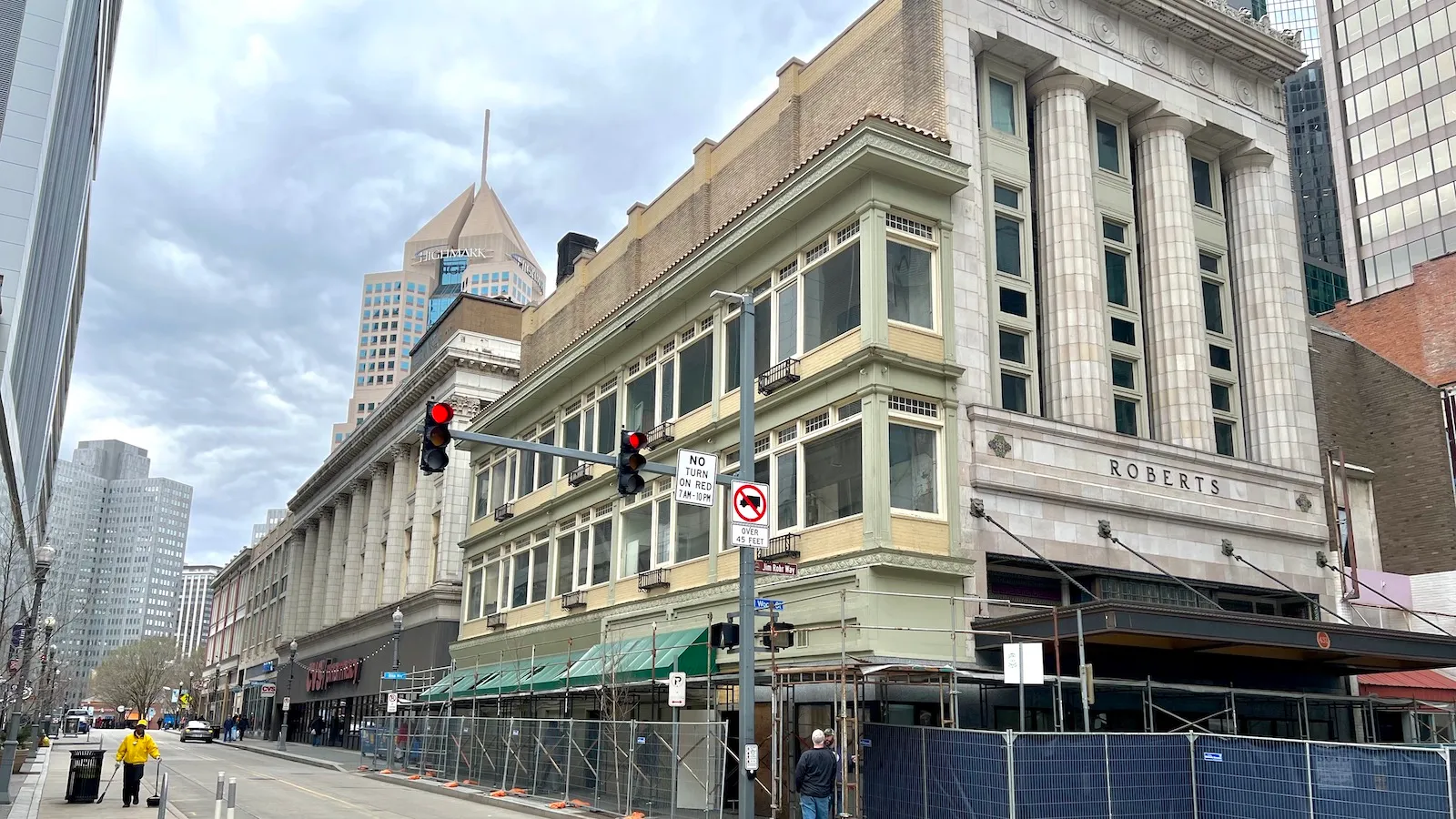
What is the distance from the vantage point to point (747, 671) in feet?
56.0

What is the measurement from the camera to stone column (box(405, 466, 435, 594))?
59469 mm

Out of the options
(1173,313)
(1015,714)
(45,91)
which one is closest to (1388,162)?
(1173,313)

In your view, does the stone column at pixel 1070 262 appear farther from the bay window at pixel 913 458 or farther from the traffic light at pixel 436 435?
the traffic light at pixel 436 435

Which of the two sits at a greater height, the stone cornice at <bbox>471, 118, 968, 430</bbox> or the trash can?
the stone cornice at <bbox>471, 118, 968, 430</bbox>

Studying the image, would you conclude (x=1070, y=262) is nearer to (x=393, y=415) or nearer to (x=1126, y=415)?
(x=1126, y=415)

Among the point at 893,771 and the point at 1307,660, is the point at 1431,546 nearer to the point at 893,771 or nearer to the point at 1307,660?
the point at 1307,660

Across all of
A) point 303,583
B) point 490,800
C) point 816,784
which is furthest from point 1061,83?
point 303,583

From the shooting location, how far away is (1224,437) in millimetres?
30375

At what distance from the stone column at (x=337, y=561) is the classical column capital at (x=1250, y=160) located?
5929 cm

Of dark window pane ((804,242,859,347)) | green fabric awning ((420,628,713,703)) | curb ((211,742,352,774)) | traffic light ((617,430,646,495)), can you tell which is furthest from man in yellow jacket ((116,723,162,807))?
curb ((211,742,352,774))

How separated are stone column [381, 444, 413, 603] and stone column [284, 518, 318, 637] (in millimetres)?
22852

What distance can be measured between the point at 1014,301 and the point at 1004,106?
532 cm

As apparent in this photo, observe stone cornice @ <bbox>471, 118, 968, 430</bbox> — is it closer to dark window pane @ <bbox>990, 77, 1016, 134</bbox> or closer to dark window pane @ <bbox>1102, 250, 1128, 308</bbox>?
dark window pane @ <bbox>990, 77, 1016, 134</bbox>

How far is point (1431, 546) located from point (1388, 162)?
186ft
